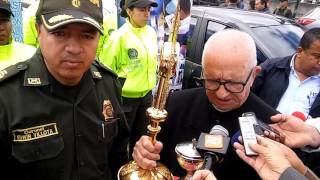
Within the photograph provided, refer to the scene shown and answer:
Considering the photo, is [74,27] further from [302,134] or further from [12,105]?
[302,134]

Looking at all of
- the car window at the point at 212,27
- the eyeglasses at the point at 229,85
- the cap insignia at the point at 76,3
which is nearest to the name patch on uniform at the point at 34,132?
the cap insignia at the point at 76,3

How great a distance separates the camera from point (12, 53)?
2.79 metres

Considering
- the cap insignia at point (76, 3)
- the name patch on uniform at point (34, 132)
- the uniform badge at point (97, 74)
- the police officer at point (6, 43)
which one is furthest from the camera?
the police officer at point (6, 43)

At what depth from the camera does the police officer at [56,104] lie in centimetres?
159

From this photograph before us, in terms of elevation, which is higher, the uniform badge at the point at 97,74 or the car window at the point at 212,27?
the uniform badge at the point at 97,74

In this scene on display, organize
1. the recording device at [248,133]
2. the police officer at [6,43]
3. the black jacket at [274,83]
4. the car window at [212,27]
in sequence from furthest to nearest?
the car window at [212,27], the black jacket at [274,83], the police officer at [6,43], the recording device at [248,133]

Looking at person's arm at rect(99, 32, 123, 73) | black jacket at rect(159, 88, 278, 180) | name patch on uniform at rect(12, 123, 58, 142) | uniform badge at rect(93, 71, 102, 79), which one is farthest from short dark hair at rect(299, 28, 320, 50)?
name patch on uniform at rect(12, 123, 58, 142)

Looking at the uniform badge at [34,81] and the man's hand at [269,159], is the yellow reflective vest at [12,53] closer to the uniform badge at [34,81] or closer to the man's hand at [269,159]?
the uniform badge at [34,81]

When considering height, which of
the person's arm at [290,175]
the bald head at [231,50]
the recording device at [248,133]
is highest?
the bald head at [231,50]

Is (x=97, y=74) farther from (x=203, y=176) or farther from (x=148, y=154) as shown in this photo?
(x=203, y=176)

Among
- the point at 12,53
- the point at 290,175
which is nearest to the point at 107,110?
the point at 290,175

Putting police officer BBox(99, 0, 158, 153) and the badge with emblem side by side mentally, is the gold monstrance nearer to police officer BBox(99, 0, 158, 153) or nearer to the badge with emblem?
police officer BBox(99, 0, 158, 153)

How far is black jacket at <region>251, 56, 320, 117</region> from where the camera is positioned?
305 cm

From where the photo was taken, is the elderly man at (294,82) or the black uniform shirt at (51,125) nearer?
the black uniform shirt at (51,125)
